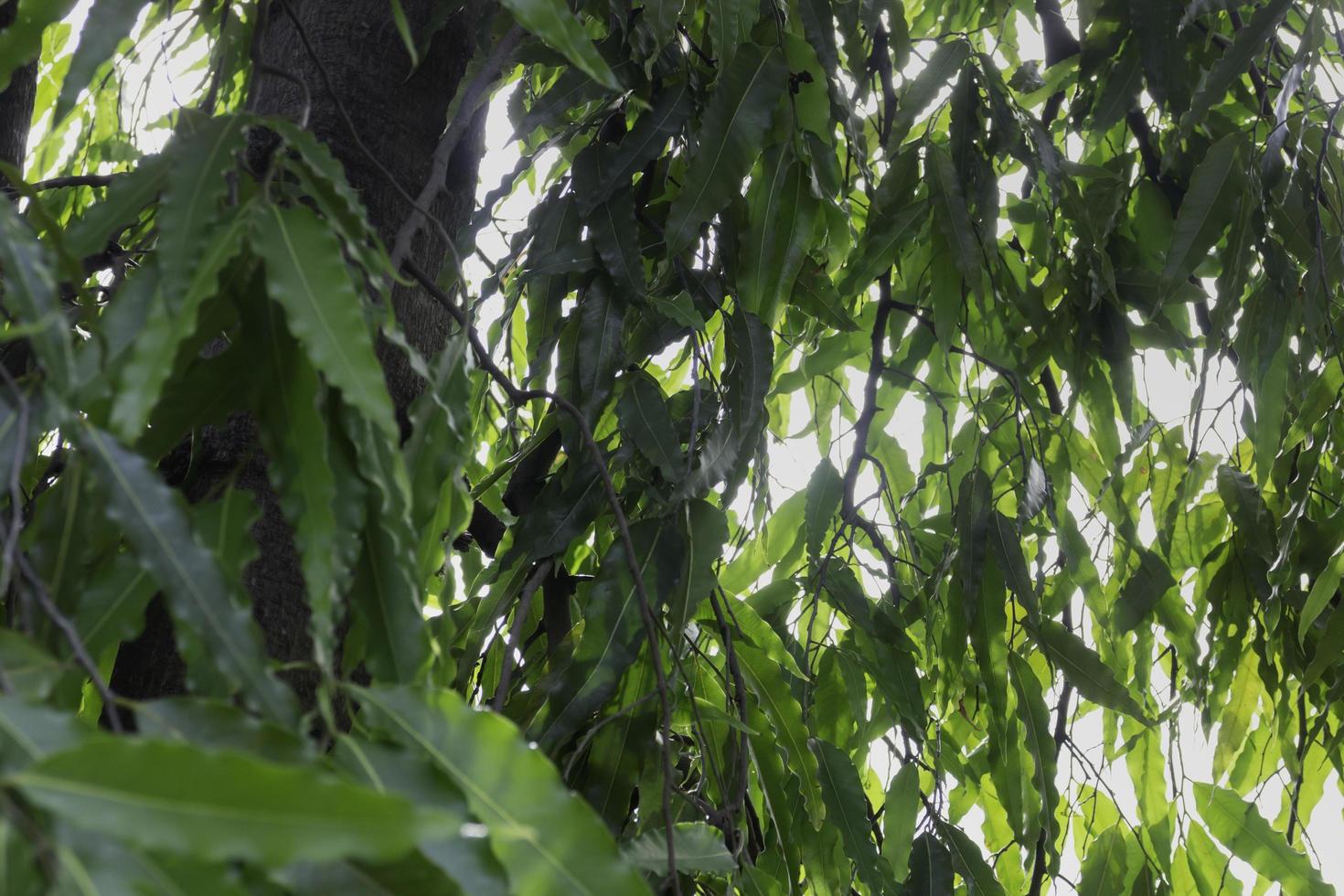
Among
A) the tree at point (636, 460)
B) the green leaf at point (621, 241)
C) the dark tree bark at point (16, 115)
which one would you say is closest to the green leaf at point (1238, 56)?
the tree at point (636, 460)

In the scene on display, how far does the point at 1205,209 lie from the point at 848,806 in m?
0.50

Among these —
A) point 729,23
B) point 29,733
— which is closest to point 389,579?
point 29,733

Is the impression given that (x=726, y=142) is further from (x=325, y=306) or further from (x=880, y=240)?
(x=325, y=306)

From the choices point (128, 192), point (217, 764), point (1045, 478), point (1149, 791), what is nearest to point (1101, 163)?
point (1045, 478)

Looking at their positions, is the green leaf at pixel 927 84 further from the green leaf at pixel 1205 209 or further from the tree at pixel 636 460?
the green leaf at pixel 1205 209

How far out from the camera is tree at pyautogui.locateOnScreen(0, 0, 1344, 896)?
1.12 feet

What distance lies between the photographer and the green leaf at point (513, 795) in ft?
1.14

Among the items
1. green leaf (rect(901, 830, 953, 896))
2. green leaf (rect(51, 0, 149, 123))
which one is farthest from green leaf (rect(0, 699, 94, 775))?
green leaf (rect(901, 830, 953, 896))

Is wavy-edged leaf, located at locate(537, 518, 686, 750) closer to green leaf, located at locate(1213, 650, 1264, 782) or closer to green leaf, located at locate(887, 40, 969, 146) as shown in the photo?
green leaf, located at locate(887, 40, 969, 146)

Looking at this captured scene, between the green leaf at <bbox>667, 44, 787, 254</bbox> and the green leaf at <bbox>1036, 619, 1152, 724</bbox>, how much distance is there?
386 millimetres

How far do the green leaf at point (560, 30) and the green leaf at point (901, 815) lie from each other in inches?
23.9

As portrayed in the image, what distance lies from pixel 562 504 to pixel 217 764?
1.69 ft

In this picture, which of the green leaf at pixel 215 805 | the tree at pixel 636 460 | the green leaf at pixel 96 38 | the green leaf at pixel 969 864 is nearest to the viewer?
the green leaf at pixel 215 805

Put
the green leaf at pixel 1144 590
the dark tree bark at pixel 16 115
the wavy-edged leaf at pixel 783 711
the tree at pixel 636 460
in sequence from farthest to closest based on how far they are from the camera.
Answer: the dark tree bark at pixel 16 115, the green leaf at pixel 1144 590, the wavy-edged leaf at pixel 783 711, the tree at pixel 636 460
